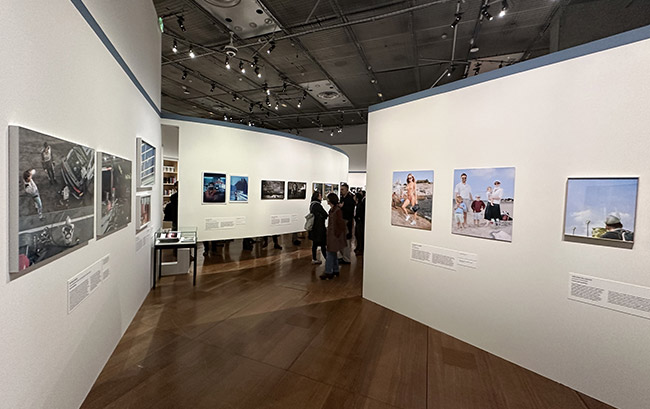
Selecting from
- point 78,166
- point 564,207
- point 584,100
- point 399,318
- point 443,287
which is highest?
point 584,100

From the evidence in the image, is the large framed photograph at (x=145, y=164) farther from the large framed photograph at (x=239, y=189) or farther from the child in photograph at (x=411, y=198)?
the child in photograph at (x=411, y=198)

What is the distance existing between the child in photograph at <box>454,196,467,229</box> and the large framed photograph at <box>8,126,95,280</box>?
153 inches

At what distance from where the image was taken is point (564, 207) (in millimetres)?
2729

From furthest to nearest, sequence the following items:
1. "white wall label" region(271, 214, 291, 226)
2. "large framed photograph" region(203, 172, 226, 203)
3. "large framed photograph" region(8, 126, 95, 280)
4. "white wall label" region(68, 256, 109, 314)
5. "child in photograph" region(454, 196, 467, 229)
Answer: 1. "white wall label" region(271, 214, 291, 226)
2. "large framed photograph" region(203, 172, 226, 203)
3. "child in photograph" region(454, 196, 467, 229)
4. "white wall label" region(68, 256, 109, 314)
5. "large framed photograph" region(8, 126, 95, 280)

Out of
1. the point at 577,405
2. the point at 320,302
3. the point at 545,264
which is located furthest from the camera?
the point at 320,302

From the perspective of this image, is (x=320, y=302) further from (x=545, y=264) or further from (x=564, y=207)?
(x=564, y=207)

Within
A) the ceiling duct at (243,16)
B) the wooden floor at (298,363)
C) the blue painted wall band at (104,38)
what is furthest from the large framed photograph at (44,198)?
the ceiling duct at (243,16)

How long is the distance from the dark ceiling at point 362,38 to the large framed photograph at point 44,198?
503 centimetres

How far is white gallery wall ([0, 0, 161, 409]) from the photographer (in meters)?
1.45

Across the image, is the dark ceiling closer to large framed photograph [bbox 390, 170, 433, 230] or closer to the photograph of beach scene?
large framed photograph [bbox 390, 170, 433, 230]

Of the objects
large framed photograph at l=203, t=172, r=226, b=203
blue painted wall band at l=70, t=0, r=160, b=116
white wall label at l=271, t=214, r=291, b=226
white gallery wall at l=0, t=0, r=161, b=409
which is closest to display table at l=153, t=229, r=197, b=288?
large framed photograph at l=203, t=172, r=226, b=203

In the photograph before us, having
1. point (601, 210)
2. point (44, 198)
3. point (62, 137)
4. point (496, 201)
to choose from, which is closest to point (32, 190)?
point (44, 198)

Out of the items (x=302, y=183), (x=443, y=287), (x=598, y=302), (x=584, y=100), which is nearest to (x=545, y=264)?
(x=598, y=302)

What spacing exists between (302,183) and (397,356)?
657 cm
